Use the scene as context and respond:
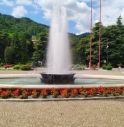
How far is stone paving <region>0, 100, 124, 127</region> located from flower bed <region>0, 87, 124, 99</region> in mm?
966

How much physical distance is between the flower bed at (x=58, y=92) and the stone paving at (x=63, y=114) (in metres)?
0.97

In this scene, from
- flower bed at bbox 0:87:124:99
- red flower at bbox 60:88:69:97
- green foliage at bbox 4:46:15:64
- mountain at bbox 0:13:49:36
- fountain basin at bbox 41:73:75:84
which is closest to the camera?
flower bed at bbox 0:87:124:99

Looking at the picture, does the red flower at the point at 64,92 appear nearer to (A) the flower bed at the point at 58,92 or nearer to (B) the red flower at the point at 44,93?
(A) the flower bed at the point at 58,92

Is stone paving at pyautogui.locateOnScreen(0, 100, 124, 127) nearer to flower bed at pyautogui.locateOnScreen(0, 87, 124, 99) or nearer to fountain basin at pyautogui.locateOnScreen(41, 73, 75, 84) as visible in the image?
flower bed at pyautogui.locateOnScreen(0, 87, 124, 99)

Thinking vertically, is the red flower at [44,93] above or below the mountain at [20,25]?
below

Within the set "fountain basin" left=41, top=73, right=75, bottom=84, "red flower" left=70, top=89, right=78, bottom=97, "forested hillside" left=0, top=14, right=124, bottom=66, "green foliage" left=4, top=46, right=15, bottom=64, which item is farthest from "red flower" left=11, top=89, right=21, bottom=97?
"green foliage" left=4, top=46, right=15, bottom=64

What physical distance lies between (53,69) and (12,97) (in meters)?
9.51

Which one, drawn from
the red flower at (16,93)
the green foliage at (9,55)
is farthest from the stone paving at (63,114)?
the green foliage at (9,55)

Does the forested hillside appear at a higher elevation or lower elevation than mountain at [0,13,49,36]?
lower

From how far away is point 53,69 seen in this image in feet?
86.5

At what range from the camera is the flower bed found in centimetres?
1700

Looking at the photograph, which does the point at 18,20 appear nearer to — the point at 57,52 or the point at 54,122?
the point at 57,52

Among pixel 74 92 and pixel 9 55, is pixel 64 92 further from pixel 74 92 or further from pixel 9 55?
pixel 9 55

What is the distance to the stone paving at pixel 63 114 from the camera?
37.8 feet
